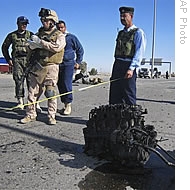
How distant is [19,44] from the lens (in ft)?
25.9

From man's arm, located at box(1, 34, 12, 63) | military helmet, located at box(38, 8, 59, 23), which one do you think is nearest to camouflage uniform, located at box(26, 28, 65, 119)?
military helmet, located at box(38, 8, 59, 23)

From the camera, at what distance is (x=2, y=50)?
823 centimetres

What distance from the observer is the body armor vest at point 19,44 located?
310 inches

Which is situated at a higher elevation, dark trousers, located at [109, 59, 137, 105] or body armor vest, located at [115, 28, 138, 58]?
body armor vest, located at [115, 28, 138, 58]

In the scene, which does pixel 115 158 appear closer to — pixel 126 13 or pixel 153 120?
pixel 126 13

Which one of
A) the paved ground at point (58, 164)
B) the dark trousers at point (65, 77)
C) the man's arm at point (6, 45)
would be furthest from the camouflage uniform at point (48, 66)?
the man's arm at point (6, 45)

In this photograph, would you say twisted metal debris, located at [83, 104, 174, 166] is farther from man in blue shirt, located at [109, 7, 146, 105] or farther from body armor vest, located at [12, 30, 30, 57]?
body armor vest, located at [12, 30, 30, 57]

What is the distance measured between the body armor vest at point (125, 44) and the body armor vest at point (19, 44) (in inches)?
114

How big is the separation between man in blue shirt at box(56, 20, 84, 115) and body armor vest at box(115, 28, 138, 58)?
2218 millimetres

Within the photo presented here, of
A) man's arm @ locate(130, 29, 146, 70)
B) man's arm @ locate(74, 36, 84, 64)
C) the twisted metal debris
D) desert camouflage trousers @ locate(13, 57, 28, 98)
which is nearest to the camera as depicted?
the twisted metal debris

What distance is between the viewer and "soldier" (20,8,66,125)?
20.4 feet

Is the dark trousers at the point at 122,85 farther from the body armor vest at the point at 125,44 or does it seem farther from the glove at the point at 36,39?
the glove at the point at 36,39

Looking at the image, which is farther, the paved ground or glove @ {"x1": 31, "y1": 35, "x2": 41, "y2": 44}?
glove @ {"x1": 31, "y1": 35, "x2": 41, "y2": 44}
